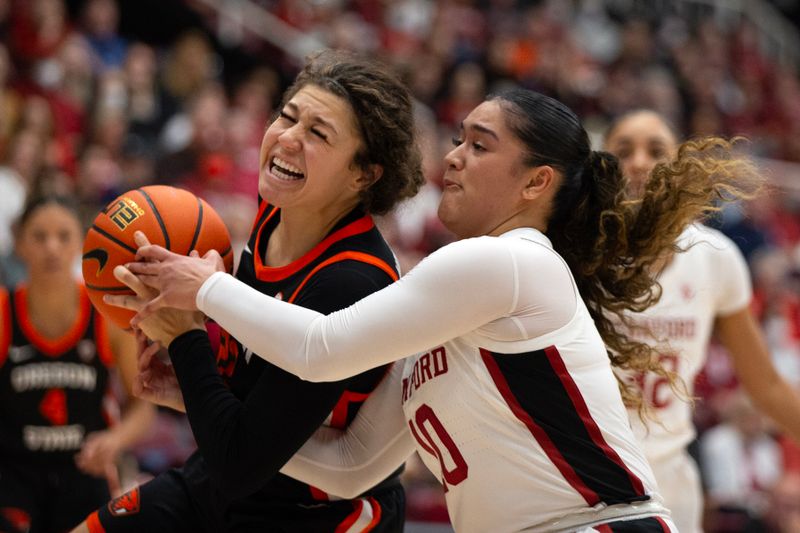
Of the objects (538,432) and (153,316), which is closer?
(538,432)

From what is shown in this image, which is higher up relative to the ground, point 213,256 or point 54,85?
point 213,256

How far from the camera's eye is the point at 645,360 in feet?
10.3

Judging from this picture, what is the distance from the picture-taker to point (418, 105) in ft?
37.8

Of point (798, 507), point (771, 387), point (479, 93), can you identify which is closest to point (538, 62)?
point (479, 93)

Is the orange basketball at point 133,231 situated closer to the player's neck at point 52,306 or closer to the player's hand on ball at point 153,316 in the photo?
the player's hand on ball at point 153,316

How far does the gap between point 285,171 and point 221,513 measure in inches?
38.2

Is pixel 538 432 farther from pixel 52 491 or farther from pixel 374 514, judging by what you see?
pixel 52 491

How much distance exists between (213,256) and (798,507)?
5.12 m

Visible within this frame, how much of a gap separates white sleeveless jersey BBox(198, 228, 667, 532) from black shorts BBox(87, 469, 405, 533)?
0.42 meters

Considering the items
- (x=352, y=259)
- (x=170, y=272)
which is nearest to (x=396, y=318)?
(x=352, y=259)

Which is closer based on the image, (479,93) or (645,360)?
(645,360)

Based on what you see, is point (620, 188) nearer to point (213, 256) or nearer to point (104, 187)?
point (213, 256)

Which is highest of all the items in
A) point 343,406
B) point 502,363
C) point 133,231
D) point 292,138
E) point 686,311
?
point 292,138

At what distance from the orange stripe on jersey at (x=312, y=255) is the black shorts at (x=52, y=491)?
1.98 metres
